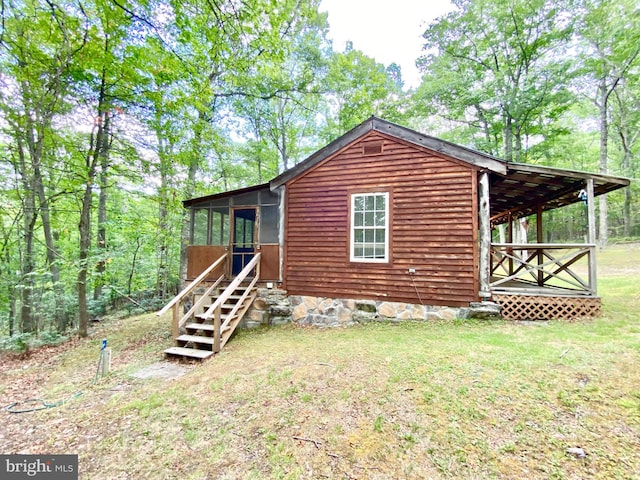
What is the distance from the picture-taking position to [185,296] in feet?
22.4

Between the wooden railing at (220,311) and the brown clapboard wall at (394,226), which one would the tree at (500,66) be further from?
the wooden railing at (220,311)

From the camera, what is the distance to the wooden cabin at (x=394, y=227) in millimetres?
5977

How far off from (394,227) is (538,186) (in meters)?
4.10

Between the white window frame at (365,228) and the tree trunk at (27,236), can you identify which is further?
the tree trunk at (27,236)

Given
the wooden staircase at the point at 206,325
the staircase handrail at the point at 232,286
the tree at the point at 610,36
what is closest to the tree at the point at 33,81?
the wooden staircase at the point at 206,325

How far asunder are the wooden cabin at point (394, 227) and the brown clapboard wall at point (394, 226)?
23mm

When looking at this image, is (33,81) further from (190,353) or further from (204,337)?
(190,353)

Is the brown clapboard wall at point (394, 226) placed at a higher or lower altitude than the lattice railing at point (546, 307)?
higher

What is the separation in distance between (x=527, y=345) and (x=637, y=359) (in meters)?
1.13

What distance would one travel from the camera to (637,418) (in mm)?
2439

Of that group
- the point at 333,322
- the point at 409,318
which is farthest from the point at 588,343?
the point at 333,322

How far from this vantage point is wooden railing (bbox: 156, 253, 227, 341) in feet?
18.2

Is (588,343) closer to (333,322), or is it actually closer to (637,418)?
(637,418)

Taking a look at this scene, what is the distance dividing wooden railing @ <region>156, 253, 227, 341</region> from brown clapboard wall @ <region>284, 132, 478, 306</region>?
6.36ft
